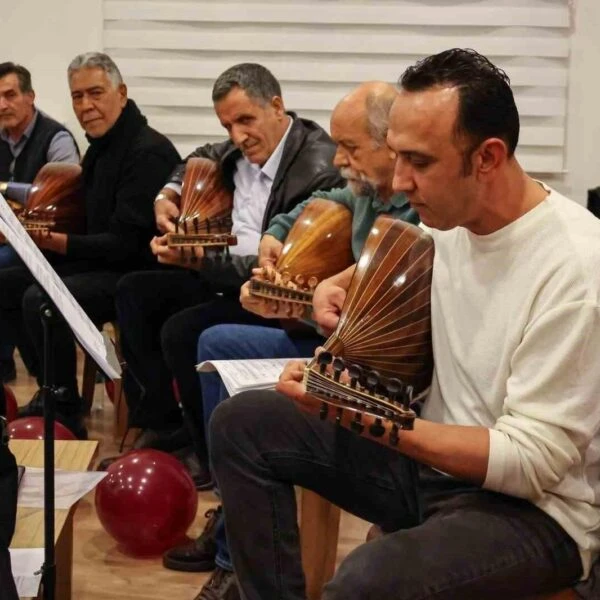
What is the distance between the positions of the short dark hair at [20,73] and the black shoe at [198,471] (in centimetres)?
167

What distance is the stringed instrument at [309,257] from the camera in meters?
2.23

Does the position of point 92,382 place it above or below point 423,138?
below

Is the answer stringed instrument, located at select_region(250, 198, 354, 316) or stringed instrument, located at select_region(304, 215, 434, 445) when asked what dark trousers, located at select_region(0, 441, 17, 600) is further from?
stringed instrument, located at select_region(250, 198, 354, 316)

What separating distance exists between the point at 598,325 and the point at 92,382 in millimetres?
2403

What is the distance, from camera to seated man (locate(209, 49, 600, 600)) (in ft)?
4.44

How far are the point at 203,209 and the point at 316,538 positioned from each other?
3.58 feet

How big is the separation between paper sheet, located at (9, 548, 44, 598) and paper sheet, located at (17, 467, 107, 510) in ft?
0.46

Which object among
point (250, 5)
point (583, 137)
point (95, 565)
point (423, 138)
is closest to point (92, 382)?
point (95, 565)

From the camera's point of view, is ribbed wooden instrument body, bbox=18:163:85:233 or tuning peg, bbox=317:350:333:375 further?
ribbed wooden instrument body, bbox=18:163:85:233

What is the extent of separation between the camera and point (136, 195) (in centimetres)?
319

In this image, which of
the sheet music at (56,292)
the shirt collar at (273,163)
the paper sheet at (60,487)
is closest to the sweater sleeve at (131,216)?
the shirt collar at (273,163)

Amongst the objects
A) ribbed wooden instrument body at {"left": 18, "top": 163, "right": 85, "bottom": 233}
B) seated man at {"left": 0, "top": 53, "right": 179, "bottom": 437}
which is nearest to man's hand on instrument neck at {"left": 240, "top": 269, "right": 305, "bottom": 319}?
seated man at {"left": 0, "top": 53, "right": 179, "bottom": 437}

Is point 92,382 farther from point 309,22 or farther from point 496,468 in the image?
point 496,468

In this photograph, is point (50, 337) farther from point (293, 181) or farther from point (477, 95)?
point (293, 181)
